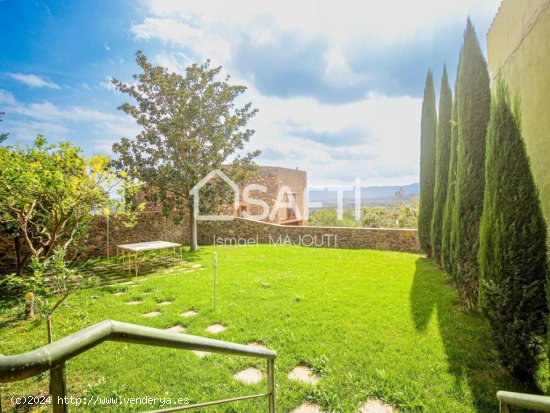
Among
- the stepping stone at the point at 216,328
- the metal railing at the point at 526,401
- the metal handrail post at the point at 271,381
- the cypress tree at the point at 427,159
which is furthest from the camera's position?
the cypress tree at the point at 427,159

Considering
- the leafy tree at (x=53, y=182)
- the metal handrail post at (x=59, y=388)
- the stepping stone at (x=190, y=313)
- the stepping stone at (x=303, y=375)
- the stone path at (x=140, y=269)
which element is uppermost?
the leafy tree at (x=53, y=182)

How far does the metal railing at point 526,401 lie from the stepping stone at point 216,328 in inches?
135

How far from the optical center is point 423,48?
7.46 meters

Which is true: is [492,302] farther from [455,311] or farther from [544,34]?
[544,34]

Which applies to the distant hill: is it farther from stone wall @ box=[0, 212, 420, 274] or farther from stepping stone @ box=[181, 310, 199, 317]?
stepping stone @ box=[181, 310, 199, 317]

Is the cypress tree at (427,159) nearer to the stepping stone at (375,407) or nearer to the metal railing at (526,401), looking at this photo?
the stepping stone at (375,407)

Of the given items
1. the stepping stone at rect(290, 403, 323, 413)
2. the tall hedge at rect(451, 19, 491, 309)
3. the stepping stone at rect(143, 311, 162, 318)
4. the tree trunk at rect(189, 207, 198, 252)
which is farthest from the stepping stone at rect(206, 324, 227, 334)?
A: the tree trunk at rect(189, 207, 198, 252)

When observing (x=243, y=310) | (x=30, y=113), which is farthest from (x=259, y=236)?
(x=30, y=113)

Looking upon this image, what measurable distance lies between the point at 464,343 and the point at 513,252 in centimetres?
150

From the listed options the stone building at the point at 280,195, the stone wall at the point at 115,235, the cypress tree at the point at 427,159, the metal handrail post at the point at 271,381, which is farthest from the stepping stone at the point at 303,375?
the stone building at the point at 280,195

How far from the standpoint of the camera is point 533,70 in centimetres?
483

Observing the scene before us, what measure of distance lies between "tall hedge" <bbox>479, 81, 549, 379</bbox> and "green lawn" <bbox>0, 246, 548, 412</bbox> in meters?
0.39

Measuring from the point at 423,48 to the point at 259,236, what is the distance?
957 centimetres

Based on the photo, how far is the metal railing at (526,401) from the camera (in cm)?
115
